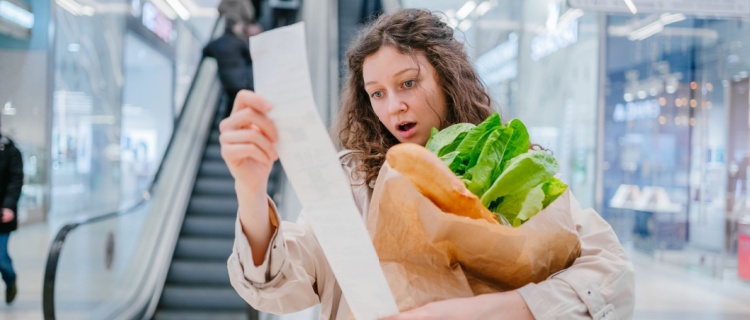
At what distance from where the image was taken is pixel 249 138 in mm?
778

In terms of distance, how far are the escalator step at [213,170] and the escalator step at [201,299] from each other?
1.77 m

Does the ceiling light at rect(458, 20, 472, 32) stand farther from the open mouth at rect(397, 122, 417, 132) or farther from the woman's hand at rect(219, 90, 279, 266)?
the woman's hand at rect(219, 90, 279, 266)

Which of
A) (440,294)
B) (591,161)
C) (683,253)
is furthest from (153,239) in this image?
(683,253)

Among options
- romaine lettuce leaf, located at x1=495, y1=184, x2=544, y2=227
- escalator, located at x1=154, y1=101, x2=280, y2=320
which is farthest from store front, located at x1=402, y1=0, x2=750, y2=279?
romaine lettuce leaf, located at x1=495, y1=184, x2=544, y2=227

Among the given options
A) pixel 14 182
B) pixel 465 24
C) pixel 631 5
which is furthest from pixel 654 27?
pixel 14 182

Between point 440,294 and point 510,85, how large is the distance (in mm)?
5417

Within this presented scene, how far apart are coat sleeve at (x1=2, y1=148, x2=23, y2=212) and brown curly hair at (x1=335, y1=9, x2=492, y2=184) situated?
3522 millimetres

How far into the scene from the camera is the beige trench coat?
877 mm

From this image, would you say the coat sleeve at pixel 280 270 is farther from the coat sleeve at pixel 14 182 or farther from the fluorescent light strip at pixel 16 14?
the fluorescent light strip at pixel 16 14

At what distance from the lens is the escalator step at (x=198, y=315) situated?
5.61m

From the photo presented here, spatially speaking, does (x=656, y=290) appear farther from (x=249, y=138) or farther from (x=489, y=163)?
(x=249, y=138)

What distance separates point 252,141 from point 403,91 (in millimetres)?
442

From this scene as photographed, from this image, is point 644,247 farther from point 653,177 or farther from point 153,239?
point 153,239

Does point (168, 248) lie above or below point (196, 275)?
above
